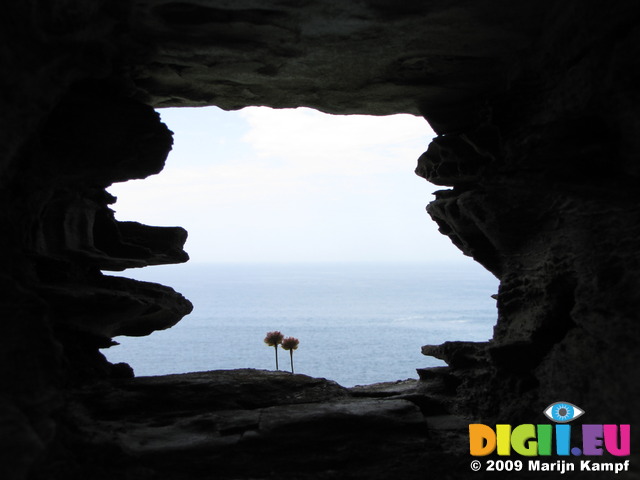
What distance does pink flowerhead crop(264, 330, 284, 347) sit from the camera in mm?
8625

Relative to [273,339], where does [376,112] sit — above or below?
above

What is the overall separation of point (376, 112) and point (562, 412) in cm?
338

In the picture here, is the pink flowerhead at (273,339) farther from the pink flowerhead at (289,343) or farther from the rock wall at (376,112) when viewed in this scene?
the rock wall at (376,112)

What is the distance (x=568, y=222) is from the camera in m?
4.64

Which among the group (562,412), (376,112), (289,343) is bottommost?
(562,412)

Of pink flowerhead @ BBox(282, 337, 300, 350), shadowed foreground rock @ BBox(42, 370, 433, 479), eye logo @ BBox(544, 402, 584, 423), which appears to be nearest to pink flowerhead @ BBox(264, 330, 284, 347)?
pink flowerhead @ BBox(282, 337, 300, 350)

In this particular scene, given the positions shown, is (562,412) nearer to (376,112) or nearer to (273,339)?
(376,112)

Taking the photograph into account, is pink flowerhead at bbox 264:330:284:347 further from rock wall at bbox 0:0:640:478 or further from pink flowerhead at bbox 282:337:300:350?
rock wall at bbox 0:0:640:478

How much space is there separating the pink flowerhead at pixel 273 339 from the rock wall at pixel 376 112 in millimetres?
2715

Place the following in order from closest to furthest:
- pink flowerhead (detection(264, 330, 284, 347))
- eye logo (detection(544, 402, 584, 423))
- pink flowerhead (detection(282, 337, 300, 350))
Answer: eye logo (detection(544, 402, 584, 423)) < pink flowerhead (detection(264, 330, 284, 347)) < pink flowerhead (detection(282, 337, 300, 350))

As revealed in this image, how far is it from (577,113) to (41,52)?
3.81 meters

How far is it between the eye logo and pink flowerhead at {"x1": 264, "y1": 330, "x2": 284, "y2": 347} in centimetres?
Answer: 487

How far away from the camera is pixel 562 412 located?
168 inches

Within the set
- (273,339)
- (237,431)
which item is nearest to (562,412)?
(237,431)
